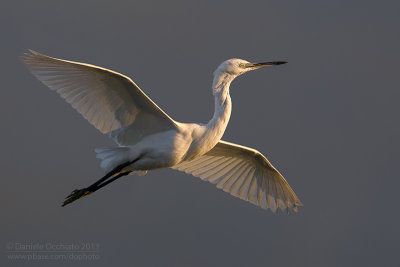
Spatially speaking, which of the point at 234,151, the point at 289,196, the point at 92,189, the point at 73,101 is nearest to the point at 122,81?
the point at 73,101

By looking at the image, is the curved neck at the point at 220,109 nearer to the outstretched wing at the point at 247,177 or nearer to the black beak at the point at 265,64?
the black beak at the point at 265,64

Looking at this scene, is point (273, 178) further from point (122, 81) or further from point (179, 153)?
point (122, 81)

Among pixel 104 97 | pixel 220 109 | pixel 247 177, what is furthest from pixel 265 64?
pixel 104 97

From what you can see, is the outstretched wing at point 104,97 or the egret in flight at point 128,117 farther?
the egret in flight at point 128,117

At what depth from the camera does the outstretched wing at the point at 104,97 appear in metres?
14.4

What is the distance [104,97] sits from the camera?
14969mm

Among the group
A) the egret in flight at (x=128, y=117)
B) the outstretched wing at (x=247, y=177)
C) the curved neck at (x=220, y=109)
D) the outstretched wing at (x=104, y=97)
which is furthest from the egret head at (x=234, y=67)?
the outstretched wing at (x=247, y=177)

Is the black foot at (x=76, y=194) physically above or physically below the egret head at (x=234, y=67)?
below

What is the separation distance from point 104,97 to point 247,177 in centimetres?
428

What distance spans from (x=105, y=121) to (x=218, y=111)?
2107mm

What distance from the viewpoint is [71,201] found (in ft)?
49.6

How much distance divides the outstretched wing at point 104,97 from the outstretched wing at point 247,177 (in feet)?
7.96

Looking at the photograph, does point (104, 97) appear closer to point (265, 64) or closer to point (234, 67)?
point (234, 67)

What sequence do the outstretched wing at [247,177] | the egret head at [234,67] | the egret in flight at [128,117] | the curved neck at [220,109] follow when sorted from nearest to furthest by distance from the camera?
the egret in flight at [128,117], the curved neck at [220,109], the egret head at [234,67], the outstretched wing at [247,177]
